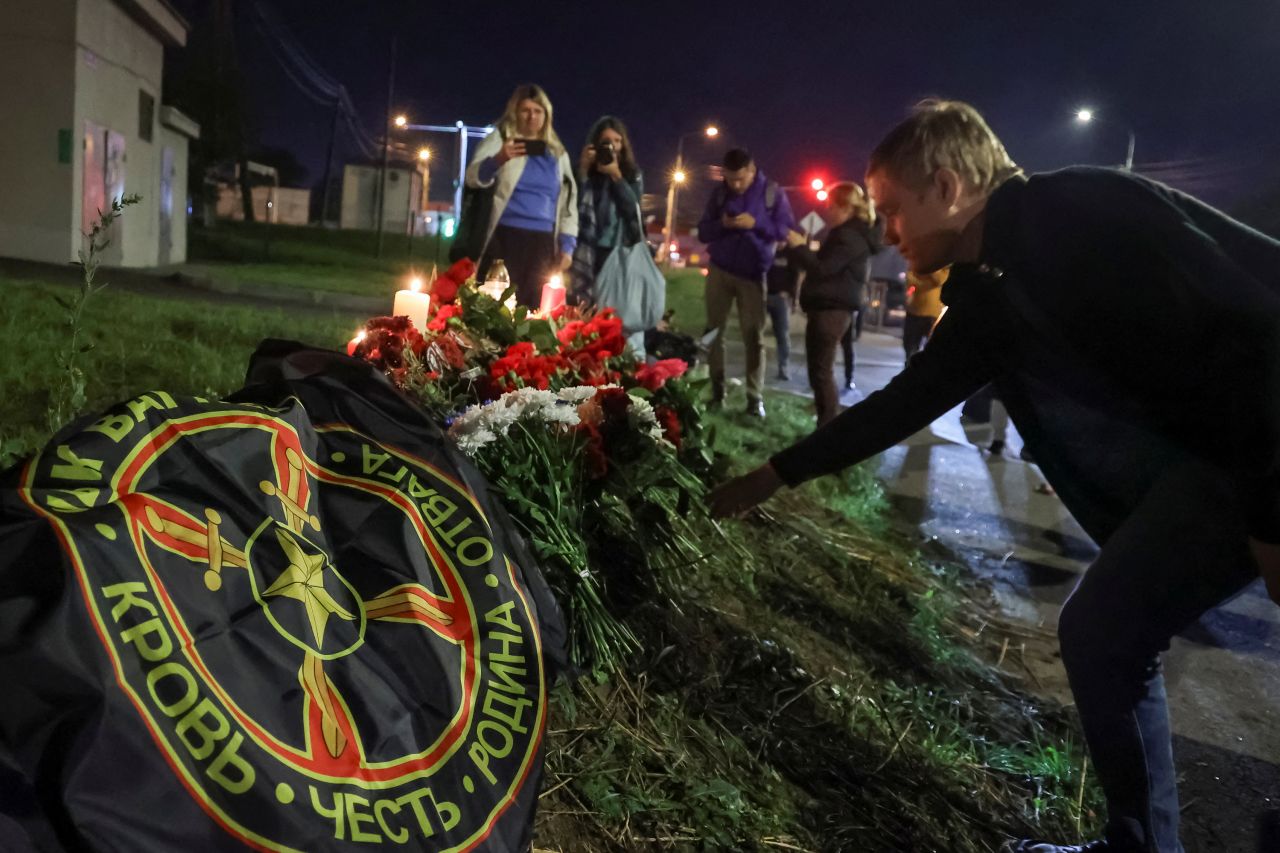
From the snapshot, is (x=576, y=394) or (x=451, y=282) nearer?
(x=576, y=394)

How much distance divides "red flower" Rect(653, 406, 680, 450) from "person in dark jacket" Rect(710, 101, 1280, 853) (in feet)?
2.01

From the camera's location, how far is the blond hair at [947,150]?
2.02 metres

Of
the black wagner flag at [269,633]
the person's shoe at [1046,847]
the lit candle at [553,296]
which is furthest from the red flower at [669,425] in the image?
the person's shoe at [1046,847]

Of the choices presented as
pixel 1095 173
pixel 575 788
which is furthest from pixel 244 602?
pixel 1095 173

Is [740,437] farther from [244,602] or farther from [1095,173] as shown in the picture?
[244,602]

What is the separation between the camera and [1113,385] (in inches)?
68.6

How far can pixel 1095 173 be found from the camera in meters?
1.72

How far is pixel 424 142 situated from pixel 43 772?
52421mm

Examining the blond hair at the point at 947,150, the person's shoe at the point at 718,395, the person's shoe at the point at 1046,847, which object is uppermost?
the blond hair at the point at 947,150

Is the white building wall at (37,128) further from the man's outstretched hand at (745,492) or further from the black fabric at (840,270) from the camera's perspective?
the man's outstretched hand at (745,492)

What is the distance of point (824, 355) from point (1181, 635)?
2650 millimetres

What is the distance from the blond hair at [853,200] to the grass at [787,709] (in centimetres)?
302

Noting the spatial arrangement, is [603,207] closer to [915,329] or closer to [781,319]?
[915,329]

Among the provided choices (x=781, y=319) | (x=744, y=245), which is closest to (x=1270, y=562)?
(x=744, y=245)
